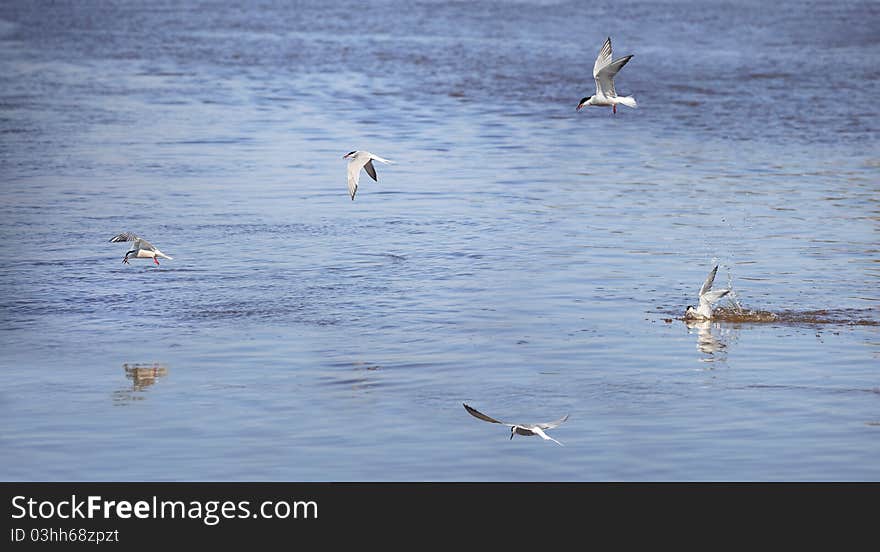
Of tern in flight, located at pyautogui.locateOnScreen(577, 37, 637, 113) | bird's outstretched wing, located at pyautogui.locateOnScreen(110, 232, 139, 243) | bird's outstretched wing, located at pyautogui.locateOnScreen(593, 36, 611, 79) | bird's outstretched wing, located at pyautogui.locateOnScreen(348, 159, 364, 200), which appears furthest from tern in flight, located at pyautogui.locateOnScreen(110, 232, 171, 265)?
bird's outstretched wing, located at pyautogui.locateOnScreen(593, 36, 611, 79)

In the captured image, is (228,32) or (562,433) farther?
(228,32)

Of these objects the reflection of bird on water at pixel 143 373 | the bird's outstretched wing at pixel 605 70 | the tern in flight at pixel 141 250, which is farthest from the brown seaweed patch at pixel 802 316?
the tern in flight at pixel 141 250

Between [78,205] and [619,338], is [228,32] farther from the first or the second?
[619,338]

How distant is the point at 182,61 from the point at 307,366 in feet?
86.1

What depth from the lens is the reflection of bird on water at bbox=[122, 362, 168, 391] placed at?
1060 cm

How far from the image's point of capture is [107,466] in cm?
881

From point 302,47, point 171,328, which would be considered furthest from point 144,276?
point 302,47

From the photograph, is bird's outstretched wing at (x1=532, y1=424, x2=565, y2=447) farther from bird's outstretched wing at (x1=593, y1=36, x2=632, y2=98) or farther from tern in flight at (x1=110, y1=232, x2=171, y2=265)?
tern in flight at (x1=110, y1=232, x2=171, y2=265)

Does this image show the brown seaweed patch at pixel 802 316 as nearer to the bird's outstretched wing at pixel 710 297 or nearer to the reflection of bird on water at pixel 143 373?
the bird's outstretched wing at pixel 710 297

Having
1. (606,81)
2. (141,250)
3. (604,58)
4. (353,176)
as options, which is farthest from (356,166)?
(604,58)

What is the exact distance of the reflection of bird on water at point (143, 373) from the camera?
10602 mm

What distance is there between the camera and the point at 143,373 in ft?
35.6

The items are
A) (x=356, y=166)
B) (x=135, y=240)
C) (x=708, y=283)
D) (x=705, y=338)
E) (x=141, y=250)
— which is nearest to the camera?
(x=705, y=338)

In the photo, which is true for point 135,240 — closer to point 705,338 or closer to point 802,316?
point 705,338
